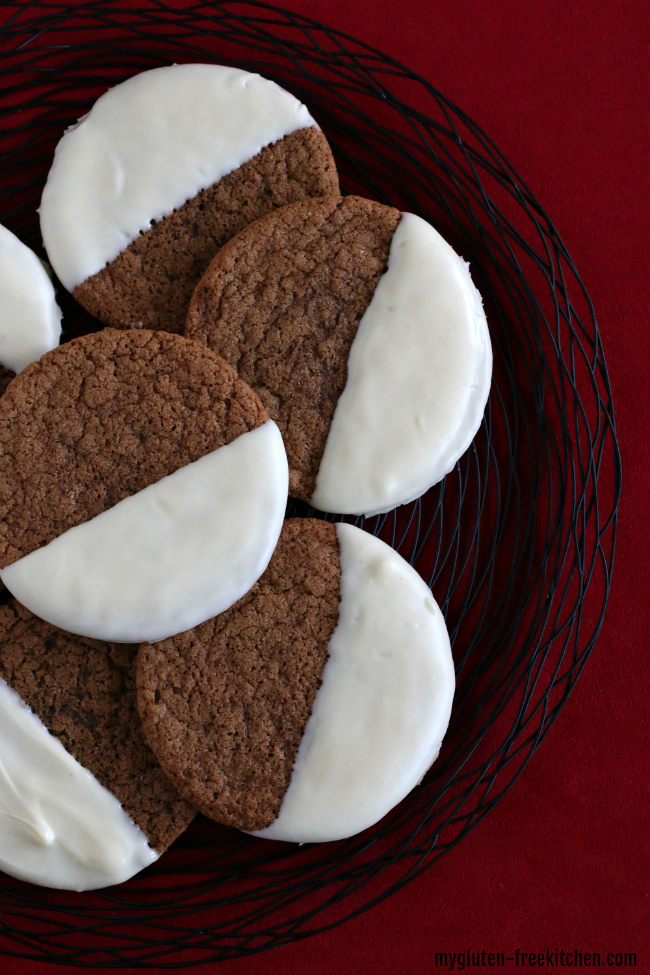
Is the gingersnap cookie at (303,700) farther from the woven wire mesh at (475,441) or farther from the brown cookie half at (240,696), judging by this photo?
the woven wire mesh at (475,441)

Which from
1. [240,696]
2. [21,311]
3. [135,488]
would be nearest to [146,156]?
[21,311]

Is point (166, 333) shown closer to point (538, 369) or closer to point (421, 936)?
point (538, 369)

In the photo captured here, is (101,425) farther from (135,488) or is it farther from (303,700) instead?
(303,700)

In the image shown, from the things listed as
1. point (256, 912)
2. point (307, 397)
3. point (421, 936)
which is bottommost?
point (421, 936)

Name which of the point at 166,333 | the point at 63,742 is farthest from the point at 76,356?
the point at 63,742

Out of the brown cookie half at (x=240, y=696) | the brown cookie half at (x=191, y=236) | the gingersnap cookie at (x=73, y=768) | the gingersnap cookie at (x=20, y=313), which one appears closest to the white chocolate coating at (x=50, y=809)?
the gingersnap cookie at (x=73, y=768)

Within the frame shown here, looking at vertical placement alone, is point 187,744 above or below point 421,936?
above

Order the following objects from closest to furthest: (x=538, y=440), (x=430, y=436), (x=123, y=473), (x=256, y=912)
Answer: (x=123, y=473)
(x=430, y=436)
(x=256, y=912)
(x=538, y=440)
